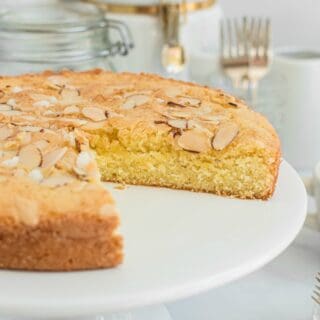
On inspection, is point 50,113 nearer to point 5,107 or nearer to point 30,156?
point 5,107

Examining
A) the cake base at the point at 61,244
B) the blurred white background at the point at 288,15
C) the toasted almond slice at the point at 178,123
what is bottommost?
the blurred white background at the point at 288,15

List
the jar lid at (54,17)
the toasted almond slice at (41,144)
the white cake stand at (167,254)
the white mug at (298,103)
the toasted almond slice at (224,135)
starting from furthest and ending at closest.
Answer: the white mug at (298,103) → the jar lid at (54,17) → the toasted almond slice at (224,135) → the toasted almond slice at (41,144) → the white cake stand at (167,254)

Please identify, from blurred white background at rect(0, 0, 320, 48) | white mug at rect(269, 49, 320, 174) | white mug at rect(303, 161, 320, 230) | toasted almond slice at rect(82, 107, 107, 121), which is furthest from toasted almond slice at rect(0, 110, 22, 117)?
blurred white background at rect(0, 0, 320, 48)

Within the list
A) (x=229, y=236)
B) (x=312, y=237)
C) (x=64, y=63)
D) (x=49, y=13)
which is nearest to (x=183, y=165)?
(x=229, y=236)

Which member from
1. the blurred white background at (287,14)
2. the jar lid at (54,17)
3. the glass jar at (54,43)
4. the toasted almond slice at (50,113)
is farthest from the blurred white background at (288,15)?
the toasted almond slice at (50,113)

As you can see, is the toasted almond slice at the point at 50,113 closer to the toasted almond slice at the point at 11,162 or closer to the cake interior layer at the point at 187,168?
the cake interior layer at the point at 187,168

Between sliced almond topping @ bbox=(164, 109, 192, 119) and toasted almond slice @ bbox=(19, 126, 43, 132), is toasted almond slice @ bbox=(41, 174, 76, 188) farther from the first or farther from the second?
sliced almond topping @ bbox=(164, 109, 192, 119)
